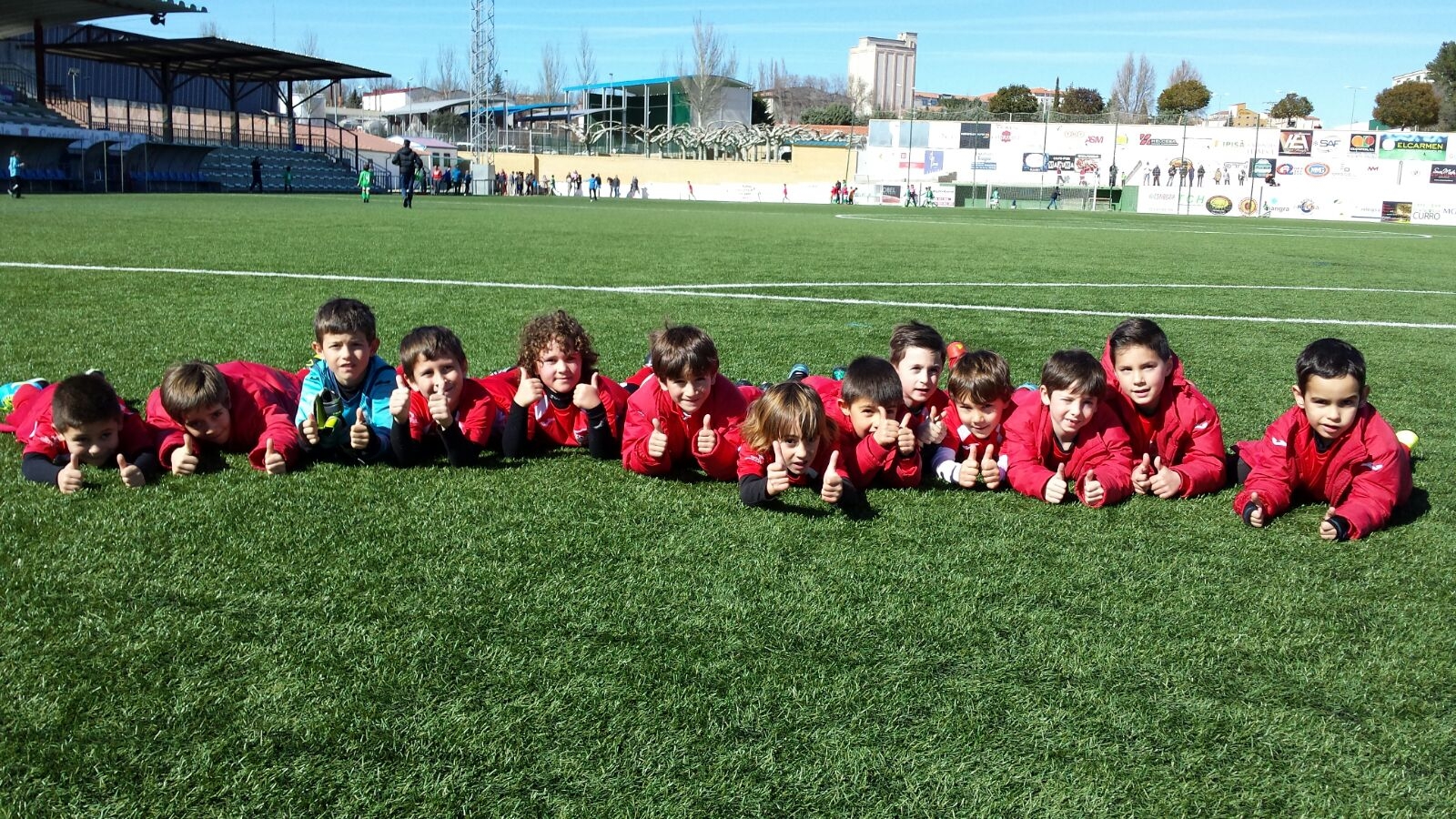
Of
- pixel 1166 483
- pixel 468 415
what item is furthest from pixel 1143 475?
pixel 468 415

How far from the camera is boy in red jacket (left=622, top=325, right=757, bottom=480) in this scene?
4336 mm

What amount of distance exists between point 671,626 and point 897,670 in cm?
63

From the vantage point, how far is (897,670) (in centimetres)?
268

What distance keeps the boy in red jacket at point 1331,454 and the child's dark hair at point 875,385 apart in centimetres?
138

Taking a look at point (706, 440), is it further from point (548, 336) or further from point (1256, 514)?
point (1256, 514)

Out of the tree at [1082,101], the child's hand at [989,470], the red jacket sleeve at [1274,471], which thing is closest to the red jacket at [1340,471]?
the red jacket sleeve at [1274,471]

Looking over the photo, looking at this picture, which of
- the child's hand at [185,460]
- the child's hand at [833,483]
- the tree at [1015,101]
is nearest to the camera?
the child's hand at [833,483]

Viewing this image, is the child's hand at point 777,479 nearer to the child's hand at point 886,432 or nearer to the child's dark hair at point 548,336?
the child's hand at point 886,432

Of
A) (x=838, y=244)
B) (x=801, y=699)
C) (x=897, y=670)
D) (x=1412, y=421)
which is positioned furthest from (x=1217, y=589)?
(x=838, y=244)

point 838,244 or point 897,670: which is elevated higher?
point 838,244

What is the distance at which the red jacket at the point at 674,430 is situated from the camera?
173 inches

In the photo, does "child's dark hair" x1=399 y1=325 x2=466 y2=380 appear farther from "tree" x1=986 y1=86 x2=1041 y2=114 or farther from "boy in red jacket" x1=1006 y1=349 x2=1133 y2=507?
"tree" x1=986 y1=86 x2=1041 y2=114

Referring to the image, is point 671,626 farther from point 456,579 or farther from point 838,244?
point 838,244

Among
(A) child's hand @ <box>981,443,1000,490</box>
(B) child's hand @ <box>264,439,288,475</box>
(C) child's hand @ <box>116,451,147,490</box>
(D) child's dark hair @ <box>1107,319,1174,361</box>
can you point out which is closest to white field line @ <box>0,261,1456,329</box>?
(D) child's dark hair @ <box>1107,319,1174,361</box>
